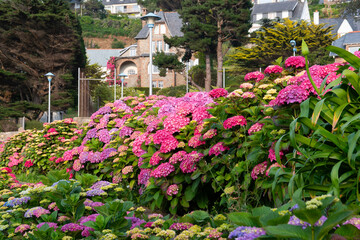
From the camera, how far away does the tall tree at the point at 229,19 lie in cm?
2642

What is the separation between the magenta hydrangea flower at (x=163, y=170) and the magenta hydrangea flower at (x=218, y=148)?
0.50m

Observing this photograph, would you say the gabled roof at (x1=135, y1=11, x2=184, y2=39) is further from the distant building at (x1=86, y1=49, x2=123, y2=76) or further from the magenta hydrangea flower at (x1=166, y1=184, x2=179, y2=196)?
the magenta hydrangea flower at (x1=166, y1=184, x2=179, y2=196)

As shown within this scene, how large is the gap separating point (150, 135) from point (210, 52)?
25.3 meters

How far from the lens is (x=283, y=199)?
261 cm

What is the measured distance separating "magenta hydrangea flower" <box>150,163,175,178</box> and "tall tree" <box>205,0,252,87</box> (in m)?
23.6

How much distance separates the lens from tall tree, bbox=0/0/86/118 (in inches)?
943

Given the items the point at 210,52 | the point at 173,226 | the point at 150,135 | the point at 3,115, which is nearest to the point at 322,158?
the point at 173,226

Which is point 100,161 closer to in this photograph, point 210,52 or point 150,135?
point 150,135

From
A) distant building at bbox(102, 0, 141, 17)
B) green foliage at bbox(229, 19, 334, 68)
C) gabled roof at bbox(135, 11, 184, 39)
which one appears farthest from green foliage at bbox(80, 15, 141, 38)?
green foliage at bbox(229, 19, 334, 68)

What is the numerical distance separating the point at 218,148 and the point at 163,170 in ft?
2.16

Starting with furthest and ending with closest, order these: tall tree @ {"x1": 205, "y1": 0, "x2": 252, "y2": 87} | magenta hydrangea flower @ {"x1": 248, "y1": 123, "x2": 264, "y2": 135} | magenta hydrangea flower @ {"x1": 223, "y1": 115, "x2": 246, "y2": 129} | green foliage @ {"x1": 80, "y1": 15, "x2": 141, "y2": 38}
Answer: green foliage @ {"x1": 80, "y1": 15, "x2": 141, "y2": 38} → tall tree @ {"x1": 205, "y1": 0, "x2": 252, "y2": 87} → magenta hydrangea flower @ {"x1": 223, "y1": 115, "x2": 246, "y2": 129} → magenta hydrangea flower @ {"x1": 248, "y1": 123, "x2": 264, "y2": 135}

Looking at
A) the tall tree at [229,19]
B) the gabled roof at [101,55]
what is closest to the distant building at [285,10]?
the gabled roof at [101,55]

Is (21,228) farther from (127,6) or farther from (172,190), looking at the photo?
(127,6)

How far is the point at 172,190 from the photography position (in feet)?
12.6
